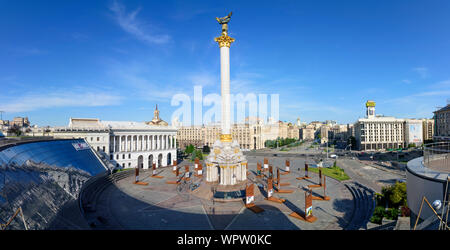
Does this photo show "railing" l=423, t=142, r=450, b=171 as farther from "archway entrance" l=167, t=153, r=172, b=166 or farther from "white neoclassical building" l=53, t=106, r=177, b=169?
"archway entrance" l=167, t=153, r=172, b=166

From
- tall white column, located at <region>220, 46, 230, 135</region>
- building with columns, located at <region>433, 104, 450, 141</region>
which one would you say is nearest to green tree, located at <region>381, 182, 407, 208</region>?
tall white column, located at <region>220, 46, 230, 135</region>

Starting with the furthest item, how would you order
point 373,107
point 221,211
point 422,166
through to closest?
point 373,107
point 221,211
point 422,166

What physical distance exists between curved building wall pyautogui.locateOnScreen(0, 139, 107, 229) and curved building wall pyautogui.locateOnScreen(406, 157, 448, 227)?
2058 cm

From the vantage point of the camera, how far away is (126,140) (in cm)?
4722

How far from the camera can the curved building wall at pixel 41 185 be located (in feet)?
40.7

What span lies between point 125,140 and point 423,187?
159 ft

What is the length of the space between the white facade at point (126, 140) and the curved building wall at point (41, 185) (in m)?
10.9

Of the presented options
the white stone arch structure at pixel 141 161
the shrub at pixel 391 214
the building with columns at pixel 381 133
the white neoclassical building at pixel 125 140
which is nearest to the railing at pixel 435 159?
the shrub at pixel 391 214

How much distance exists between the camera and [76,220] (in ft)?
50.3

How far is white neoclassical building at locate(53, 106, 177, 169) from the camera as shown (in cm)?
4247

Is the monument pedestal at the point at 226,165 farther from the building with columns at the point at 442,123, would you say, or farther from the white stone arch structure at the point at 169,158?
the building with columns at the point at 442,123
